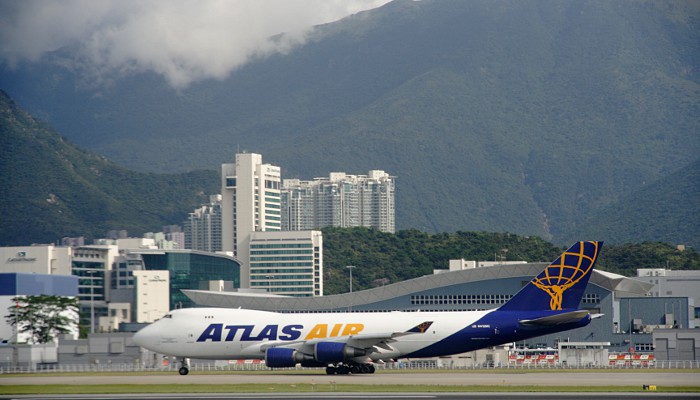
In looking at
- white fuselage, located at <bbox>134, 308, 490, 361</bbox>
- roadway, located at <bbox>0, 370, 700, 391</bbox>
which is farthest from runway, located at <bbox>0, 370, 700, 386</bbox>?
white fuselage, located at <bbox>134, 308, 490, 361</bbox>

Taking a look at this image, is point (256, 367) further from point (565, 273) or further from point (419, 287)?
point (419, 287)

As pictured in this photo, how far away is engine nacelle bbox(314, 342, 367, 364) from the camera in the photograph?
63.8 m

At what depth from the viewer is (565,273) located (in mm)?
64812

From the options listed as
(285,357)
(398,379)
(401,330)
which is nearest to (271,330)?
(285,357)

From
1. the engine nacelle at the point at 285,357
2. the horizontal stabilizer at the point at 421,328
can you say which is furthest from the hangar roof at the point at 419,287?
the engine nacelle at the point at 285,357

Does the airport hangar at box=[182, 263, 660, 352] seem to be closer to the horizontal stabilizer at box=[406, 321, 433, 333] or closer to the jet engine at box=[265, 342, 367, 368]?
the horizontal stabilizer at box=[406, 321, 433, 333]

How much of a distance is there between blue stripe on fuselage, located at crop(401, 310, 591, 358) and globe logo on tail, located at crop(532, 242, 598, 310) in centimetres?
118

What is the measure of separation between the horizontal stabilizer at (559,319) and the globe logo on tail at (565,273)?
3.32ft

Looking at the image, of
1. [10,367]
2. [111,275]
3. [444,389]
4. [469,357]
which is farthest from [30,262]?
[444,389]

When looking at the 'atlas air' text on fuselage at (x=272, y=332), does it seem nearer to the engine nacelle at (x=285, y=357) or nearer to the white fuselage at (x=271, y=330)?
the white fuselage at (x=271, y=330)

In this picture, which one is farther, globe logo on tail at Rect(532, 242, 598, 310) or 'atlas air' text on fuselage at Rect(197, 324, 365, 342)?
'atlas air' text on fuselage at Rect(197, 324, 365, 342)

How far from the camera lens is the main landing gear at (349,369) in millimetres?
65562

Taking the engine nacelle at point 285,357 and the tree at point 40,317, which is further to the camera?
the tree at point 40,317

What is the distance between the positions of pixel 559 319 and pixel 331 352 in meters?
13.5
